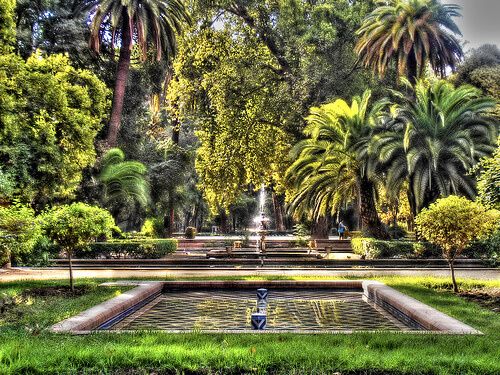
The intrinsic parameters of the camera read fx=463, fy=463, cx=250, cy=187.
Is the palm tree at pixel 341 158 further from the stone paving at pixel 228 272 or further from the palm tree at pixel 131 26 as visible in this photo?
the palm tree at pixel 131 26

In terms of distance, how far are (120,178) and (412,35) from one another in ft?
57.9

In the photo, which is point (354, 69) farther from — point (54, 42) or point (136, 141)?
point (54, 42)

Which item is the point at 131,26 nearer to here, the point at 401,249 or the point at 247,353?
the point at 401,249

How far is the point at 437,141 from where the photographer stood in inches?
856

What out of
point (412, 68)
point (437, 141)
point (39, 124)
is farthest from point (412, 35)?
point (39, 124)

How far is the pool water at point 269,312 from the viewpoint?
834 cm

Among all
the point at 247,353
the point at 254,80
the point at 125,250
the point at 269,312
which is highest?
the point at 254,80

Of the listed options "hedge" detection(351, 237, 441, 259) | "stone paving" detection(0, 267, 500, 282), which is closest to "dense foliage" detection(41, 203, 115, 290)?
"stone paving" detection(0, 267, 500, 282)

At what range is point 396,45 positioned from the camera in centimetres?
2478

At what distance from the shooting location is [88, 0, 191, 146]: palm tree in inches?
999

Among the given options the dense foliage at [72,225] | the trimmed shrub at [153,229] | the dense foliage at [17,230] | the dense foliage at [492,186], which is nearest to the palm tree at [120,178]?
the trimmed shrub at [153,229]

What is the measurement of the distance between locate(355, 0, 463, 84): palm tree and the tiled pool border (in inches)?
672

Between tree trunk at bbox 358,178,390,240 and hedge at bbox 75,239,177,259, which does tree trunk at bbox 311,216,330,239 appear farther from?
hedge at bbox 75,239,177,259

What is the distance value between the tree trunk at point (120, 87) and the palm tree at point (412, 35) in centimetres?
1369
